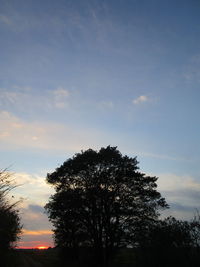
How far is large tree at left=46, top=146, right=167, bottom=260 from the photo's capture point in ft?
99.4

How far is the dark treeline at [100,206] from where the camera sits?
99.5ft

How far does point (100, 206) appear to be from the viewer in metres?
31.2

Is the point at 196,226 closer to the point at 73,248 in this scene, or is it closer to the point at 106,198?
the point at 106,198

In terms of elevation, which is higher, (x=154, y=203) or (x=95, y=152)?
(x=95, y=152)

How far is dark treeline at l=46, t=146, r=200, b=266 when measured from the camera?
30.3 metres

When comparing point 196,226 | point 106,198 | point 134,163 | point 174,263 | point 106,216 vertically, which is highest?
point 134,163

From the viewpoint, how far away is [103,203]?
102 ft

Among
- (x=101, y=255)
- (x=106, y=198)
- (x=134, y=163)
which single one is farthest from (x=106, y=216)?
(x=134, y=163)

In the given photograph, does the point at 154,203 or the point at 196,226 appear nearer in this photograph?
the point at 196,226

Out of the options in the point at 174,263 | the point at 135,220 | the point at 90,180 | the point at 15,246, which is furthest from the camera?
the point at 90,180

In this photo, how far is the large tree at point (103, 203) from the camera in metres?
30.3

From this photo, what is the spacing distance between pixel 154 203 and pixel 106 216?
603cm

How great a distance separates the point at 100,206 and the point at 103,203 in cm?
51

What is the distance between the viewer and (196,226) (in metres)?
17.6
